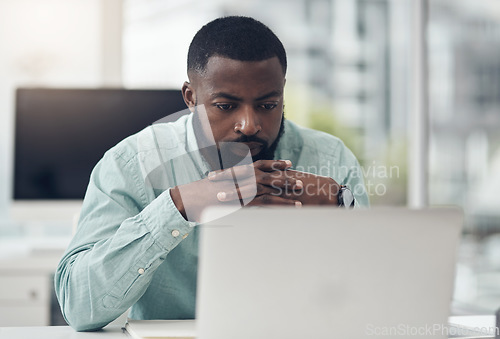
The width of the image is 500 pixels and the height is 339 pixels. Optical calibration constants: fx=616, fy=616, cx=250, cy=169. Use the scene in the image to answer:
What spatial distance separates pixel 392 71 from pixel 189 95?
7.34ft

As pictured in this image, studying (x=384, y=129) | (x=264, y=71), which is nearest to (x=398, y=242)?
(x=264, y=71)

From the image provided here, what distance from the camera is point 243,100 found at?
50.2 inches

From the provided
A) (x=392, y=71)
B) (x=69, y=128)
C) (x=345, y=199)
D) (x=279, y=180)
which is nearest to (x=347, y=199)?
(x=345, y=199)

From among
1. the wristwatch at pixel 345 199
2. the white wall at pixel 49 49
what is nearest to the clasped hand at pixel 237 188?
the wristwatch at pixel 345 199

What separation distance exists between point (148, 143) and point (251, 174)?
43 cm

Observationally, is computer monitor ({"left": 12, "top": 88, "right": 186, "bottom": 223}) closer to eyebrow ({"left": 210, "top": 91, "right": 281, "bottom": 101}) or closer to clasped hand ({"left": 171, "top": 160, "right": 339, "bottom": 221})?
eyebrow ({"left": 210, "top": 91, "right": 281, "bottom": 101})

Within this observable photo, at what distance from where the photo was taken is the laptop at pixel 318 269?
0.75 metres

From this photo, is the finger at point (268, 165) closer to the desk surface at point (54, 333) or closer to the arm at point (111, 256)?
the arm at point (111, 256)

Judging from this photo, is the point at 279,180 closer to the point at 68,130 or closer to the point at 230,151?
the point at 230,151

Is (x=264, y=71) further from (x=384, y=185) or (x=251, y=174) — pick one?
(x=384, y=185)

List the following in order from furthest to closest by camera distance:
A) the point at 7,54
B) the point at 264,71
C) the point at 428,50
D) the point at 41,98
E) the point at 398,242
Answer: the point at 428,50
the point at 7,54
the point at 41,98
the point at 264,71
the point at 398,242

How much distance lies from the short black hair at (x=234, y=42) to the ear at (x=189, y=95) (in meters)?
0.04

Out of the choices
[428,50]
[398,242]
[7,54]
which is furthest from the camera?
[428,50]

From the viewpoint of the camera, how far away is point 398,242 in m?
0.78
